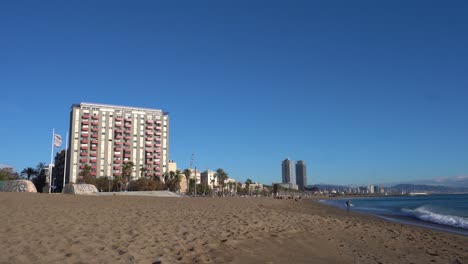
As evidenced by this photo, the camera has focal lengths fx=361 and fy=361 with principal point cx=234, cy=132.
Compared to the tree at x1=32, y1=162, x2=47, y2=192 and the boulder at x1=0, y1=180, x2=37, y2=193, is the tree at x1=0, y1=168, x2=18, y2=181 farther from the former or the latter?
A: the boulder at x1=0, y1=180, x2=37, y2=193

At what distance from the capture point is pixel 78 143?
4520 inches

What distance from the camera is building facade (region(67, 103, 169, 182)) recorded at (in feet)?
377

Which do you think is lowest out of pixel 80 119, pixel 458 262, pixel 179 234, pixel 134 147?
pixel 458 262

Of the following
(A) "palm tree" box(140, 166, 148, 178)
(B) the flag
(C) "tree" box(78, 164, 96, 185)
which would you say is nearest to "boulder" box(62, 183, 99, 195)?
(B) the flag

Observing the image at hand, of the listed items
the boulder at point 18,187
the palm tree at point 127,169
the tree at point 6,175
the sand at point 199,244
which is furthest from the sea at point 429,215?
the tree at point 6,175

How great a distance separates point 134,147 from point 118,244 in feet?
386

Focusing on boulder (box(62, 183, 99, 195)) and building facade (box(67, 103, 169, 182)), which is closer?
boulder (box(62, 183, 99, 195))

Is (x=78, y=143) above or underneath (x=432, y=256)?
above

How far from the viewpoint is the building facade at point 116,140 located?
4525 inches


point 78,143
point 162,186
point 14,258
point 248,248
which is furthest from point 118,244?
point 78,143

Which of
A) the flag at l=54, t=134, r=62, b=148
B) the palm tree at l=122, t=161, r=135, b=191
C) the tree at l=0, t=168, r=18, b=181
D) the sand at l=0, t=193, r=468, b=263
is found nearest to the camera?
the sand at l=0, t=193, r=468, b=263

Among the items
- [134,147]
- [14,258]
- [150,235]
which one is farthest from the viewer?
[134,147]

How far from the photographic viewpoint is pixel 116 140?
119938 mm

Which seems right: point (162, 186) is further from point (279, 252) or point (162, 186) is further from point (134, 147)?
point (279, 252)
